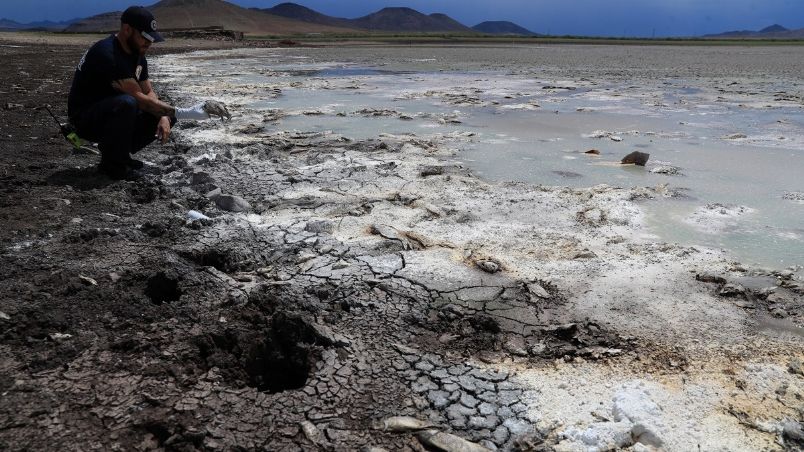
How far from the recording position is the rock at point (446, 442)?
1.88 meters

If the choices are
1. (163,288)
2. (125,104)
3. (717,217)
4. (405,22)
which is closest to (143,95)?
(125,104)

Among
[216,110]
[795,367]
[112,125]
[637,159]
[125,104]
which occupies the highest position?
[125,104]

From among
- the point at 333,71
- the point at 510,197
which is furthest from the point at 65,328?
the point at 333,71

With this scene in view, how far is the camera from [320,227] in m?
3.73

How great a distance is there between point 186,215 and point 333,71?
49.2 feet

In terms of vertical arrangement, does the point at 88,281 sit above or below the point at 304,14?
below

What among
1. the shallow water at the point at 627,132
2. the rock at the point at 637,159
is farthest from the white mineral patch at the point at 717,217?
the rock at the point at 637,159

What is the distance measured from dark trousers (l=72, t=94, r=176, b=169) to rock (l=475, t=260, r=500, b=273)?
130 inches

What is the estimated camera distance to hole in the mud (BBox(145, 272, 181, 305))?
2822mm

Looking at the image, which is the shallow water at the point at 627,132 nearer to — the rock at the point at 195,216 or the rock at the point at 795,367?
the rock at the point at 795,367

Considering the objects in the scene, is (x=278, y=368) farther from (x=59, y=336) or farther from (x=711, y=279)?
(x=711, y=279)

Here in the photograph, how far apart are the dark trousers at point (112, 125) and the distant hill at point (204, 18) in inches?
3031

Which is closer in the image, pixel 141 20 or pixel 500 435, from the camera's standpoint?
pixel 500 435

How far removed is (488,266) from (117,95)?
353cm
